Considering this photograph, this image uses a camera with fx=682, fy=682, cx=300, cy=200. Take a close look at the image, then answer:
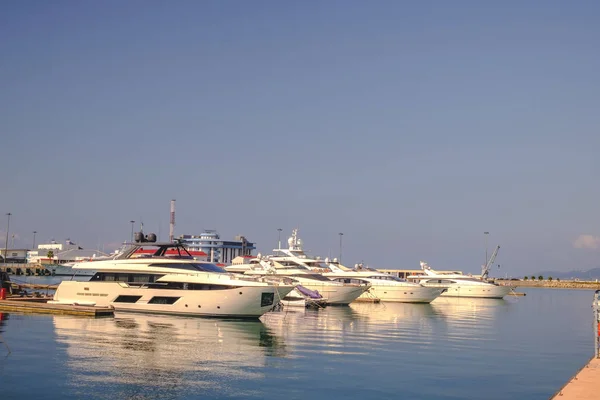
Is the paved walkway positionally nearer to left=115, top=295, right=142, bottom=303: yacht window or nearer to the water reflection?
the water reflection

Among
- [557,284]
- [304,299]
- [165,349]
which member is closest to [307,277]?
[304,299]

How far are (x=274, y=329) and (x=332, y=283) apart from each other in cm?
2712

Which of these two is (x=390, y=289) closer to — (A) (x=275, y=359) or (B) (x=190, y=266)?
(B) (x=190, y=266)

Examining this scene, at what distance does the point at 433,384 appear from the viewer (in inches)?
952

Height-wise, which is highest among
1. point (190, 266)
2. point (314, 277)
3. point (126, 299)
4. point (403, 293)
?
point (190, 266)

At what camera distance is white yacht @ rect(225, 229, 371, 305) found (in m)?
65.4

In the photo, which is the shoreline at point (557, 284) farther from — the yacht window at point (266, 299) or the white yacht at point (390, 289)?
the yacht window at point (266, 299)

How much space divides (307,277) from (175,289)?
25306 millimetres

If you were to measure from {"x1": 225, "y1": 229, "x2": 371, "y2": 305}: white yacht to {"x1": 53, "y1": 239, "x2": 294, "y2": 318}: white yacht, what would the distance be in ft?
71.9

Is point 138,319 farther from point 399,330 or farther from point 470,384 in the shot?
point 470,384

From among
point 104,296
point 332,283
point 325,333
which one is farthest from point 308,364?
point 332,283

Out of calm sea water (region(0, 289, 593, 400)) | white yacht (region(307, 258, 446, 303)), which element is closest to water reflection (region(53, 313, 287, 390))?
calm sea water (region(0, 289, 593, 400))

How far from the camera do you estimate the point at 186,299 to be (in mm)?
42438

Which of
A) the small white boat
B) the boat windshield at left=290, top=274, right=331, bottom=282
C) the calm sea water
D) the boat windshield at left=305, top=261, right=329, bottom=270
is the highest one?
the boat windshield at left=305, top=261, right=329, bottom=270
